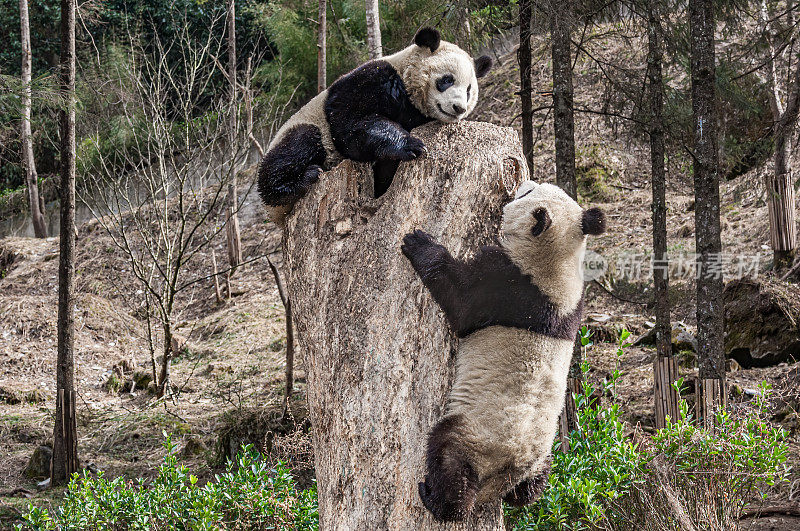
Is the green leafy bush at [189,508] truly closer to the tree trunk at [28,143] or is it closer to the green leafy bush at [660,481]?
the green leafy bush at [660,481]

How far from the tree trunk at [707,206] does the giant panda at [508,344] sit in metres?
3.76

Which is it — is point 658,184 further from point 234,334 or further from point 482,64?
point 234,334

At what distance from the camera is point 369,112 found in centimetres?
378

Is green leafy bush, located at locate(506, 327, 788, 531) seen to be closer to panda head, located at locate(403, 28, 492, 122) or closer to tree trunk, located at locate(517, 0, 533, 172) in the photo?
panda head, located at locate(403, 28, 492, 122)

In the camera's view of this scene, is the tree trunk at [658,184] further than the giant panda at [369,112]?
Yes

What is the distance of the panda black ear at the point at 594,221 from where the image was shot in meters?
3.20

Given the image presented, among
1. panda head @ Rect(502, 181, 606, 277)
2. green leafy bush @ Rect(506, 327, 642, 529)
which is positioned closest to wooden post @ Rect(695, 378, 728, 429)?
green leafy bush @ Rect(506, 327, 642, 529)

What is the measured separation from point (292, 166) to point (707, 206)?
4.42 m

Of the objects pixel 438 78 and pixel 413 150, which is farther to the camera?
pixel 438 78

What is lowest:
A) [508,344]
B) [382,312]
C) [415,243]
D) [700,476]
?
[700,476]

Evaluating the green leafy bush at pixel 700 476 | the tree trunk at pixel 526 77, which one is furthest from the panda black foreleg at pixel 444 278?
the tree trunk at pixel 526 77

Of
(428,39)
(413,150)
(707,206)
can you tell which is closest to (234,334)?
(707,206)

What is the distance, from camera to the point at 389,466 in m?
3.03

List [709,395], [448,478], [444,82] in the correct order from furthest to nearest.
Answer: [709,395] → [444,82] → [448,478]
